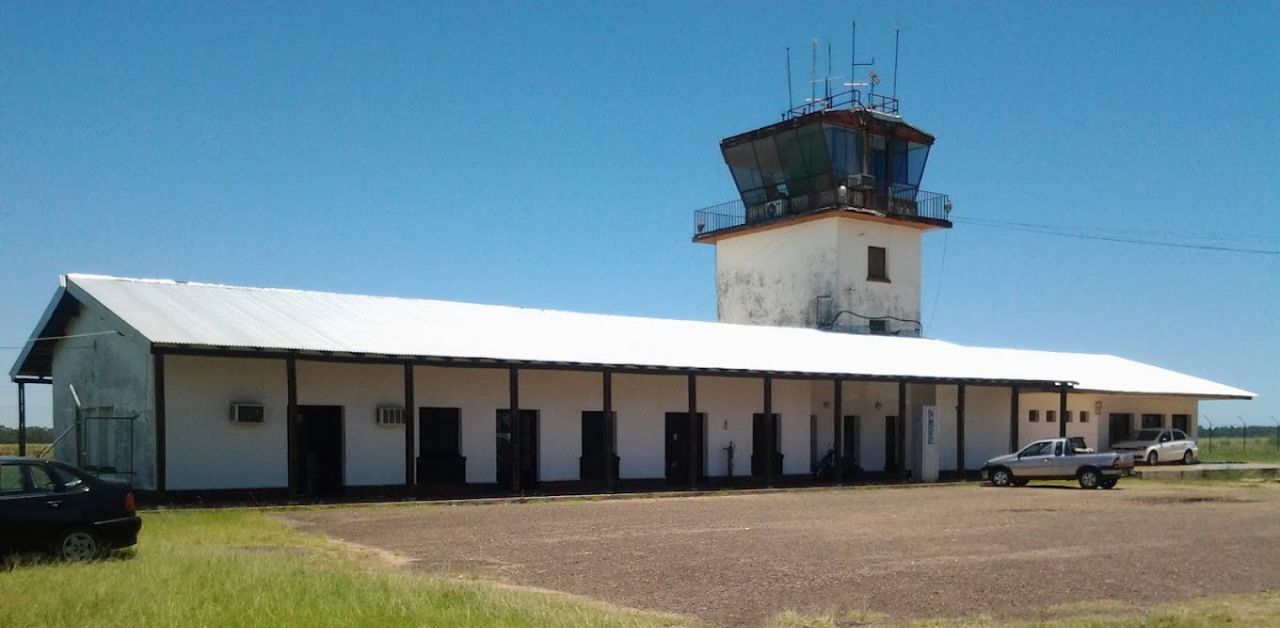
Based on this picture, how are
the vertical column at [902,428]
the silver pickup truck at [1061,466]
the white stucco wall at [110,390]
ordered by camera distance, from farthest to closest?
the vertical column at [902,428] → the silver pickup truck at [1061,466] → the white stucco wall at [110,390]

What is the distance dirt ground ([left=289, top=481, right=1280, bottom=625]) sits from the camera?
1091cm

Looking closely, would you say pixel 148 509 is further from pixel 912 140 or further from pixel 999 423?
pixel 912 140

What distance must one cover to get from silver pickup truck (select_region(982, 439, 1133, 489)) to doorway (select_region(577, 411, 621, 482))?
33.3 ft

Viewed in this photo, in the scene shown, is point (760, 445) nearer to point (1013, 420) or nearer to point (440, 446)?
point (1013, 420)

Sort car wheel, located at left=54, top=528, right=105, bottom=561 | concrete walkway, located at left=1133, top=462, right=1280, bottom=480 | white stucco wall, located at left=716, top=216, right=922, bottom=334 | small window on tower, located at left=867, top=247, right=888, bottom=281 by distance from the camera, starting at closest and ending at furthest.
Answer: car wheel, located at left=54, top=528, right=105, bottom=561
concrete walkway, located at left=1133, top=462, right=1280, bottom=480
white stucco wall, located at left=716, top=216, right=922, bottom=334
small window on tower, located at left=867, top=247, right=888, bottom=281

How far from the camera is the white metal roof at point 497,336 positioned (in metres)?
22.5

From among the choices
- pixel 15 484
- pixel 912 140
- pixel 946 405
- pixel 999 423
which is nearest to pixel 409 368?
pixel 15 484

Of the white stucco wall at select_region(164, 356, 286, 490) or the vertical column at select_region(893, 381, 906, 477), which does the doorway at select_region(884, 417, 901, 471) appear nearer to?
the vertical column at select_region(893, 381, 906, 477)

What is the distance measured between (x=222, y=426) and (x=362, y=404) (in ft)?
10.2

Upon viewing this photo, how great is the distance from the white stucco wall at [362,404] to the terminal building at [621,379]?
1.9 inches

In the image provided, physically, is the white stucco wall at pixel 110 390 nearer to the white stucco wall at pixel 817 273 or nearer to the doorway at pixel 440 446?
the doorway at pixel 440 446

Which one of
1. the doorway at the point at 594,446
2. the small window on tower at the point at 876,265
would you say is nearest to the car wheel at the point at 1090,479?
the doorway at the point at 594,446

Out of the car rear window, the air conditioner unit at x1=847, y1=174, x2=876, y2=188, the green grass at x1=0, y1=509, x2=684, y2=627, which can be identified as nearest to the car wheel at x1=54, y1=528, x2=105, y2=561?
the green grass at x1=0, y1=509, x2=684, y2=627

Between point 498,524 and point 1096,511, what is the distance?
1117cm
